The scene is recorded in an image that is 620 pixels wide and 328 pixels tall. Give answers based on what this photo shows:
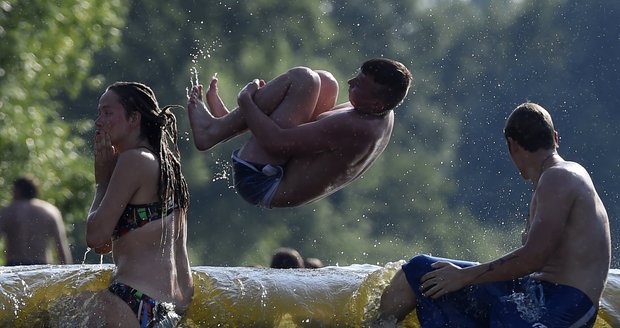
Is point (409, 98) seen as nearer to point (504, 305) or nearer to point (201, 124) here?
point (201, 124)

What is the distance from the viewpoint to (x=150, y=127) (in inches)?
231

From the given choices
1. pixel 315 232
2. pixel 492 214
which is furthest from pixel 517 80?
pixel 315 232

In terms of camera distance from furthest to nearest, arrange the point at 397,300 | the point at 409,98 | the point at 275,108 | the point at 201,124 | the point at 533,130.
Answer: the point at 409,98 → the point at 201,124 → the point at 275,108 → the point at 397,300 → the point at 533,130

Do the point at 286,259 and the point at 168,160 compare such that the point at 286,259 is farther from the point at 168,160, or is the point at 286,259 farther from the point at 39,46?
the point at 39,46

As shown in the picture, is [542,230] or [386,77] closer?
[542,230]

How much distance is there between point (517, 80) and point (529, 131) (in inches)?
1039

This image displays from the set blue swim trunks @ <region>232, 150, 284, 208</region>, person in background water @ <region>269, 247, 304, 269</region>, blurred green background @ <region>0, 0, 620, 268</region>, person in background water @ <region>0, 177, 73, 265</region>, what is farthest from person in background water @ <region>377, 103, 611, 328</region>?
blurred green background @ <region>0, 0, 620, 268</region>

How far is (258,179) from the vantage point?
6949 mm

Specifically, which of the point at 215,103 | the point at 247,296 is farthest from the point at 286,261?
the point at 247,296

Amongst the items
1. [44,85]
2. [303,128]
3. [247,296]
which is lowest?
[44,85]

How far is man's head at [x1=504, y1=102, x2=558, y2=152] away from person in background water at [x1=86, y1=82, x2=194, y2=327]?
146cm

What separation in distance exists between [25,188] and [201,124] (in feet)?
10.8

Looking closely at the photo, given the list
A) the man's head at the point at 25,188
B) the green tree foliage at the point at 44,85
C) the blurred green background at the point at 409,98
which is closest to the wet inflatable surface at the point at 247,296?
the man's head at the point at 25,188

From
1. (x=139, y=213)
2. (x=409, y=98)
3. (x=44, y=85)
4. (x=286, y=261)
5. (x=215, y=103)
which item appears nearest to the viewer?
(x=139, y=213)
